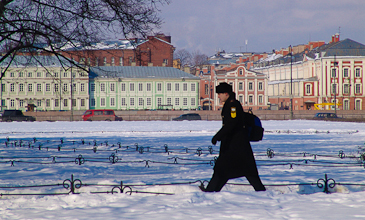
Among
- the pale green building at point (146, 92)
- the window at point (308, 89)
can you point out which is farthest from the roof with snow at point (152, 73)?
the window at point (308, 89)

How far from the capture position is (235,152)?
6.71m

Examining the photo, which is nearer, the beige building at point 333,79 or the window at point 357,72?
the beige building at point 333,79

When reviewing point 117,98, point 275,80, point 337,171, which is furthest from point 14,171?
point 275,80

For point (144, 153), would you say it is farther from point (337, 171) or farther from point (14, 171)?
point (337, 171)

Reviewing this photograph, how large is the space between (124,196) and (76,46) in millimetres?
6492

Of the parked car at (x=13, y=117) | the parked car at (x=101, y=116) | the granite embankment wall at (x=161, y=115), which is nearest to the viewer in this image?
the parked car at (x=13, y=117)

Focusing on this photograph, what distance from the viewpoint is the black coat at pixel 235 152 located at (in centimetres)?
669

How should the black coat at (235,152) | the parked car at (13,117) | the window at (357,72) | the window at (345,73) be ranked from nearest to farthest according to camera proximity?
the black coat at (235,152) < the parked car at (13,117) < the window at (345,73) < the window at (357,72)

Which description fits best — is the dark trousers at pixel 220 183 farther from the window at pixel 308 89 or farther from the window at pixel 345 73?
the window at pixel 345 73

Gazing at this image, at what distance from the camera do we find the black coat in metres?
6.69

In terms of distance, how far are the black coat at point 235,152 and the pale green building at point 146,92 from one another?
204 ft

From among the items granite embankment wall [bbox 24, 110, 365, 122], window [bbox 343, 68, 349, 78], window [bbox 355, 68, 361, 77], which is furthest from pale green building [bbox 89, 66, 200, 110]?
window [bbox 355, 68, 361, 77]

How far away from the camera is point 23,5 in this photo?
1158cm

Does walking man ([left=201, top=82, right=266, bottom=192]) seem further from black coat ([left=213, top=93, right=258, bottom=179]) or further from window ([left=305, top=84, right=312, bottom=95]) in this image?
window ([left=305, top=84, right=312, bottom=95])
